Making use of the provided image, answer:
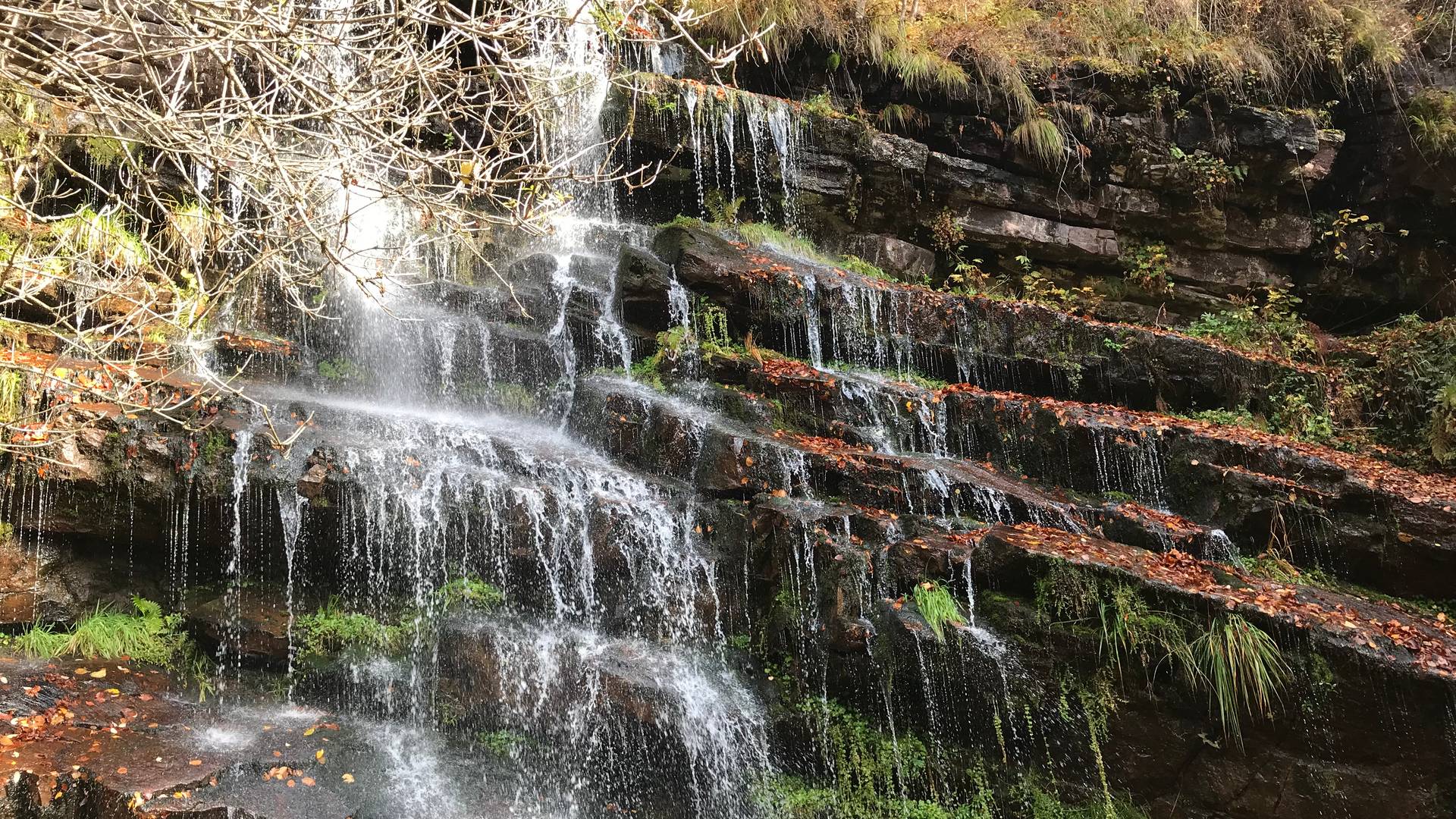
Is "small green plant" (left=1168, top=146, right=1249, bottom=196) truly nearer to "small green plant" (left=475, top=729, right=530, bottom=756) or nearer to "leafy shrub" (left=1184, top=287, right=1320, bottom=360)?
"leafy shrub" (left=1184, top=287, right=1320, bottom=360)

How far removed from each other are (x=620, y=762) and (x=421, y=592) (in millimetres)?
2167

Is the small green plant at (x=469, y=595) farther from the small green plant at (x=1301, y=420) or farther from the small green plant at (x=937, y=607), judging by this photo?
the small green plant at (x=1301, y=420)

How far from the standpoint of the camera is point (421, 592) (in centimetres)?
661

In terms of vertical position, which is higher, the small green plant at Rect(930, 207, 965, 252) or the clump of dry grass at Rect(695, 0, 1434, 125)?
the clump of dry grass at Rect(695, 0, 1434, 125)

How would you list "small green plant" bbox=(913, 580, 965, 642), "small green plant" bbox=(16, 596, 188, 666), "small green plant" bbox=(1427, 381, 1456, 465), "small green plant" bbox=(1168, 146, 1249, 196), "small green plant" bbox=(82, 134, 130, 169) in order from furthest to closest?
"small green plant" bbox=(1168, 146, 1249, 196) → "small green plant" bbox=(1427, 381, 1456, 465) → "small green plant" bbox=(82, 134, 130, 169) → "small green plant" bbox=(16, 596, 188, 666) → "small green plant" bbox=(913, 580, 965, 642)

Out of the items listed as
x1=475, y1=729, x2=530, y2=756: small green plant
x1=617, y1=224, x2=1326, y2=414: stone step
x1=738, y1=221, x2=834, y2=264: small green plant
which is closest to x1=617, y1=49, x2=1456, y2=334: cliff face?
x1=738, y1=221, x2=834, y2=264: small green plant

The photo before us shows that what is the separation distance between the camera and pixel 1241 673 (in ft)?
17.5

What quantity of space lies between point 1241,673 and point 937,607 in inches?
77.6

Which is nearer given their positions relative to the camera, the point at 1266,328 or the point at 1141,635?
the point at 1141,635

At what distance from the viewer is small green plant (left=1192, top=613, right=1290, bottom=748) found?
5.32 m

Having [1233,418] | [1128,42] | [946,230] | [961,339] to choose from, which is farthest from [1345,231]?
[961,339]

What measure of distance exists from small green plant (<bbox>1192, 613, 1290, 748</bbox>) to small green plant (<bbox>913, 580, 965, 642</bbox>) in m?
1.59

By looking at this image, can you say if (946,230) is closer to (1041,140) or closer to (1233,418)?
(1041,140)

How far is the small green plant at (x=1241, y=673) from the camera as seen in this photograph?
17.4 feet
